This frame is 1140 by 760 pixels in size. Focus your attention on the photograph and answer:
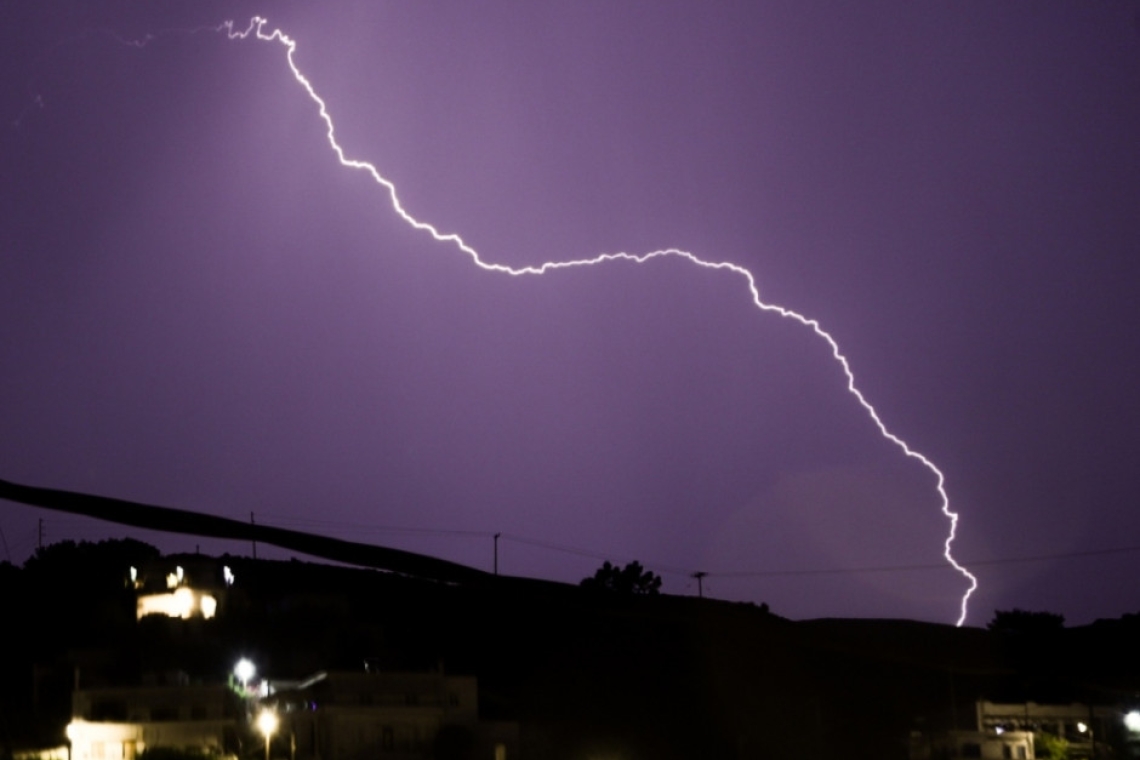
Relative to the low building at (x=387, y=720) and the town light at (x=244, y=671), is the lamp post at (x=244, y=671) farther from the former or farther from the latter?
the low building at (x=387, y=720)

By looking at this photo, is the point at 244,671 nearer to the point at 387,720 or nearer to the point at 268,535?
the point at 387,720

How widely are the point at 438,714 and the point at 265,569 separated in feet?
104

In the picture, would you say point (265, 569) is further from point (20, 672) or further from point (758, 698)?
point (758, 698)

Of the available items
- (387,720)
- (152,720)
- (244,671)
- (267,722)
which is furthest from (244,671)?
(387,720)

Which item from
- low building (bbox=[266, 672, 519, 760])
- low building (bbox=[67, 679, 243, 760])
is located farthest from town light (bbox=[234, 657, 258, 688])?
low building (bbox=[67, 679, 243, 760])

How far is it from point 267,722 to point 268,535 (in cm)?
2603

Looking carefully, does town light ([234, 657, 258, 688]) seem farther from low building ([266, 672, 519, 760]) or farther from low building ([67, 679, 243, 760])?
low building ([67, 679, 243, 760])

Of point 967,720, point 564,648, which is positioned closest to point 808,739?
point 967,720

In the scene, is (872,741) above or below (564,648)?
below

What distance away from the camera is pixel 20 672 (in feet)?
126

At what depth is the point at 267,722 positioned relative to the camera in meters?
26.6

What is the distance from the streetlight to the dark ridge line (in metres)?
25.0

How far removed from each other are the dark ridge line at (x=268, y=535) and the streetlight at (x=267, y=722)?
82.2 feet

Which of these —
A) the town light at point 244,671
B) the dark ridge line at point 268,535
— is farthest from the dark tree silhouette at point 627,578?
the dark ridge line at point 268,535
